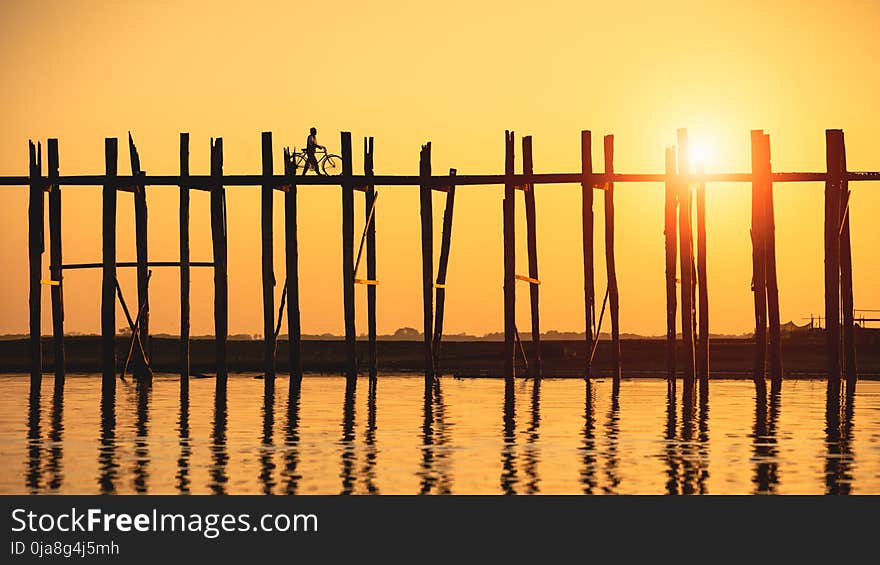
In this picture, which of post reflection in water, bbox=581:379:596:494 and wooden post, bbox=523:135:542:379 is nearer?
post reflection in water, bbox=581:379:596:494

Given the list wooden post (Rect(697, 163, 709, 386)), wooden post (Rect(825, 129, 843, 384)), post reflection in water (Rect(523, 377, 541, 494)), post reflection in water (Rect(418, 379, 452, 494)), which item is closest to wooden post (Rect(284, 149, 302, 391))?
post reflection in water (Rect(418, 379, 452, 494))

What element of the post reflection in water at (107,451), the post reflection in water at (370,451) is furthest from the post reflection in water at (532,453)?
the post reflection in water at (107,451)

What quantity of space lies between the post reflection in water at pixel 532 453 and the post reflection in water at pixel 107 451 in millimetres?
4044

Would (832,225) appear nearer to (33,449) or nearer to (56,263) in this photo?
(56,263)

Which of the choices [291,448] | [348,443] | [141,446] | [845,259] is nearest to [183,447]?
[141,446]

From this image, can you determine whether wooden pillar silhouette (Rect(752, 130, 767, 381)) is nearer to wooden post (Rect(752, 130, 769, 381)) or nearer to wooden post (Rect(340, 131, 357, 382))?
wooden post (Rect(752, 130, 769, 381))

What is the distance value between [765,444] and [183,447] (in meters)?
7.09

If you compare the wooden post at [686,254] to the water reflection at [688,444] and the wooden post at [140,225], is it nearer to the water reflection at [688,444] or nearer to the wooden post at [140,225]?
the water reflection at [688,444]

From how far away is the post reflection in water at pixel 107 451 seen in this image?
1717cm

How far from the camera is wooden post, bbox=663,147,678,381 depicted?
31.5 metres

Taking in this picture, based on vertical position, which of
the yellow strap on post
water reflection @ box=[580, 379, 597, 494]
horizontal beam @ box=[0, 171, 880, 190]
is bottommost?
water reflection @ box=[580, 379, 597, 494]

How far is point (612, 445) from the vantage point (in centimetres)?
2116

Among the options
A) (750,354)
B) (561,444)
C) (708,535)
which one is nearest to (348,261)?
(561,444)

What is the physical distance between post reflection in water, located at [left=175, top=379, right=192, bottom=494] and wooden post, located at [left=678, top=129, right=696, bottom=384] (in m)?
9.09
